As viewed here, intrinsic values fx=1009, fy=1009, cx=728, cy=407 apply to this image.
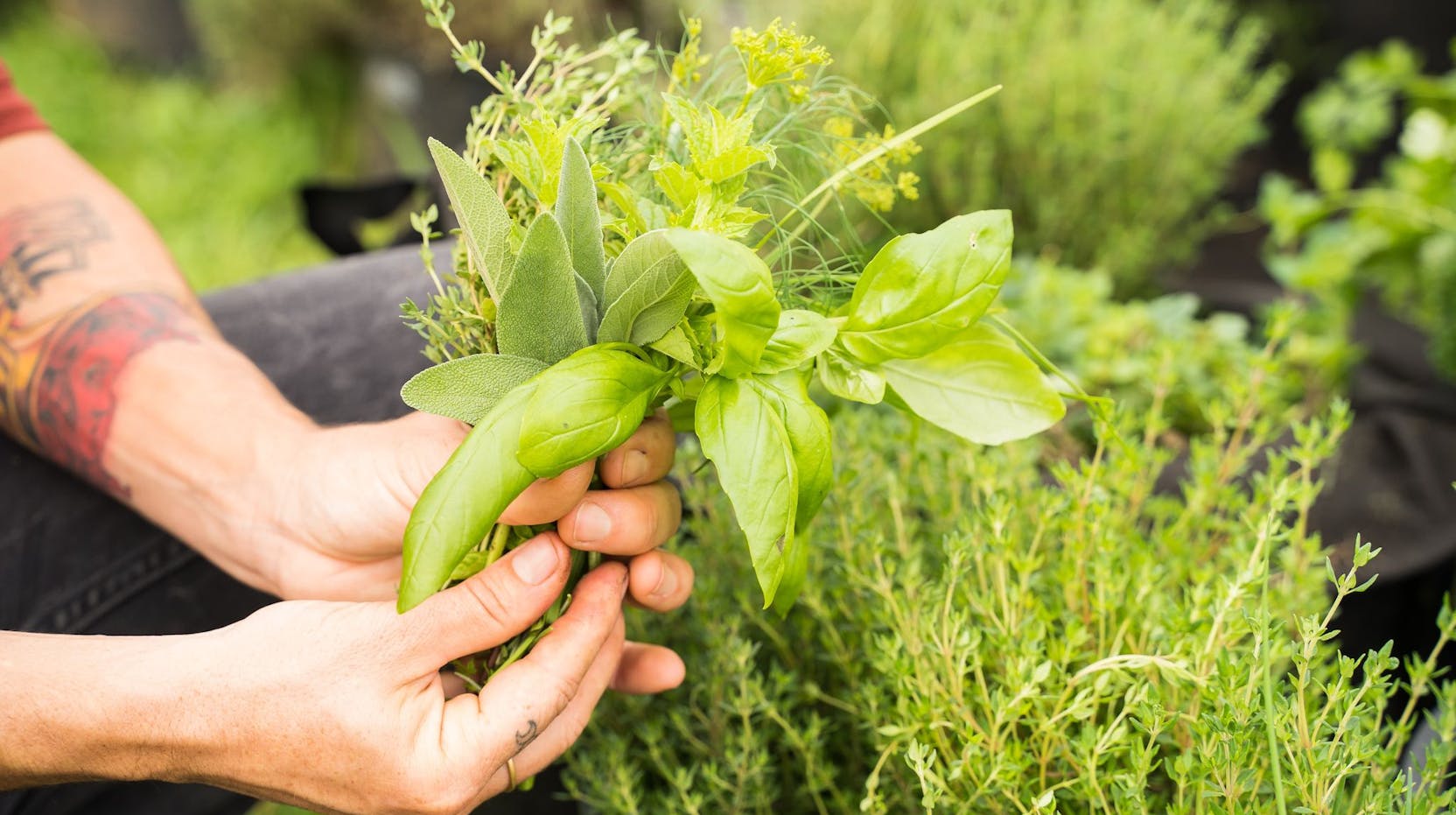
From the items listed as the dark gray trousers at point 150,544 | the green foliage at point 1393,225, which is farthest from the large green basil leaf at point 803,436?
the green foliage at point 1393,225

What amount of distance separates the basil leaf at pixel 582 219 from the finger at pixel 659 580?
0.71ft

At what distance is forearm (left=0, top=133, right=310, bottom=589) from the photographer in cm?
100

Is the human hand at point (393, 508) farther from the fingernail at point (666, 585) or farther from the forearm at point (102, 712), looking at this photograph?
the forearm at point (102, 712)

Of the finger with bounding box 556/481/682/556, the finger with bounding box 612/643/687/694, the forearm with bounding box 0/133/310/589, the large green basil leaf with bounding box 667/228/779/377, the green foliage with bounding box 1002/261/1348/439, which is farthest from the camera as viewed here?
the green foliage with bounding box 1002/261/1348/439

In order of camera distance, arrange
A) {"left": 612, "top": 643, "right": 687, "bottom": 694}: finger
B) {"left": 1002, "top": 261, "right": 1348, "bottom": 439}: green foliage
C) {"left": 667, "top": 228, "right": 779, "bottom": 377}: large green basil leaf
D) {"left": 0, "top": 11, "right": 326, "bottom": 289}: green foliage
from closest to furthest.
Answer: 1. {"left": 667, "top": 228, "right": 779, "bottom": 377}: large green basil leaf
2. {"left": 612, "top": 643, "right": 687, "bottom": 694}: finger
3. {"left": 1002, "top": 261, "right": 1348, "bottom": 439}: green foliage
4. {"left": 0, "top": 11, "right": 326, "bottom": 289}: green foliage

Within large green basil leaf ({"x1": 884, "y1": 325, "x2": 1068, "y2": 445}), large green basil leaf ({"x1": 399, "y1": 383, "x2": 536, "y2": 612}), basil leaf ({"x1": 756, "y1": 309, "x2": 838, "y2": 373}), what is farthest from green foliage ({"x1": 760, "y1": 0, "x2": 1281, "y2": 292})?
large green basil leaf ({"x1": 399, "y1": 383, "x2": 536, "y2": 612})

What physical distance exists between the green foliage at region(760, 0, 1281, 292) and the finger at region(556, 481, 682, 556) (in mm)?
1116

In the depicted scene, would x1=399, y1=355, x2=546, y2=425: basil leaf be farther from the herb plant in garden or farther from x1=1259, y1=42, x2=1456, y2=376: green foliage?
x1=1259, y1=42, x2=1456, y2=376: green foliage

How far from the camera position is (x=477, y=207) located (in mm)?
612

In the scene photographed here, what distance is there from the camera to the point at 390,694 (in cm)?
71

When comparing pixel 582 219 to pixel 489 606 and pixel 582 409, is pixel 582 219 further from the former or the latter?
pixel 489 606

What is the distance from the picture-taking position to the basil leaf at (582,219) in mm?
584

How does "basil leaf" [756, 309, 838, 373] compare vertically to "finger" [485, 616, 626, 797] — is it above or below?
above

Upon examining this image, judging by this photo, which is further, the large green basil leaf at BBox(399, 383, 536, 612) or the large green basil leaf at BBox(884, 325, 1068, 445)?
the large green basil leaf at BBox(884, 325, 1068, 445)
